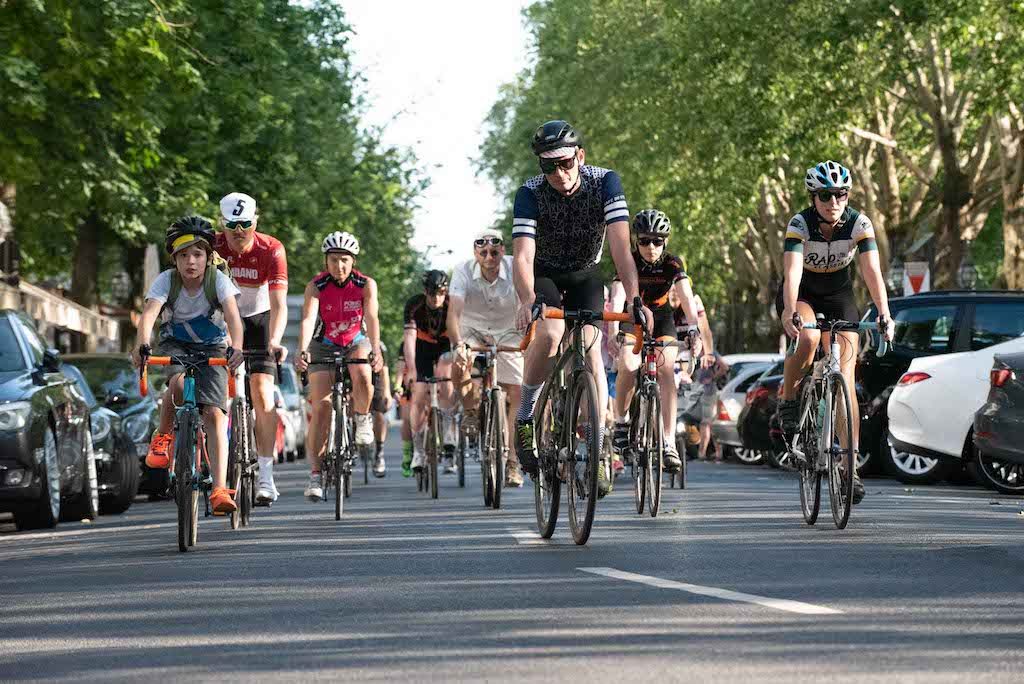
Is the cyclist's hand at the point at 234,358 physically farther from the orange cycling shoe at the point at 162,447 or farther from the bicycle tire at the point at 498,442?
the bicycle tire at the point at 498,442

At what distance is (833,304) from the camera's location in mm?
13484

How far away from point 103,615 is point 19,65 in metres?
16.9

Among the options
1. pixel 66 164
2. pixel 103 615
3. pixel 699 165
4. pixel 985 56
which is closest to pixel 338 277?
Result: pixel 103 615

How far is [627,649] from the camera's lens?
7219mm

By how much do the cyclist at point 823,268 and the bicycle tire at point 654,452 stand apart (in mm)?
1198

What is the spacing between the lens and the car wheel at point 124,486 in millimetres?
18156

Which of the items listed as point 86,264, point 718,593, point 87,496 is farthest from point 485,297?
point 86,264

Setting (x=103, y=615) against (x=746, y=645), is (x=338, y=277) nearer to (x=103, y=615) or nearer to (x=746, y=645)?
(x=103, y=615)

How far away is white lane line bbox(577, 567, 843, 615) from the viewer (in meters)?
8.20

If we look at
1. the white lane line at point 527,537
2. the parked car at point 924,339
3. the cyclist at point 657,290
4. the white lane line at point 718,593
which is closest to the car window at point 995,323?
the parked car at point 924,339

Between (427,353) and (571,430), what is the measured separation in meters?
8.75

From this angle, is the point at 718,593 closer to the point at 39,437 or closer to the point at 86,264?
the point at 39,437

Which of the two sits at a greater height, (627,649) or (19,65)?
(19,65)

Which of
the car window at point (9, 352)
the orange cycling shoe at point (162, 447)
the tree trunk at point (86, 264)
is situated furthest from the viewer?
the tree trunk at point (86, 264)
